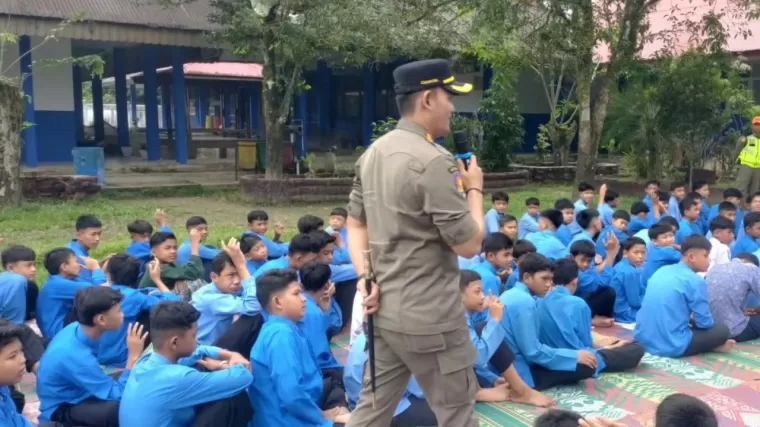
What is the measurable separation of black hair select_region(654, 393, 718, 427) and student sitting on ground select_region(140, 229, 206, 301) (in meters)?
3.55

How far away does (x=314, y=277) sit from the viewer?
438 cm

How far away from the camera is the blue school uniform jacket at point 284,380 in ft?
11.3

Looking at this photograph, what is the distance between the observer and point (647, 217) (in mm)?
7879

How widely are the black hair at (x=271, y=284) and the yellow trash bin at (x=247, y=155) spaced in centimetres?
1094

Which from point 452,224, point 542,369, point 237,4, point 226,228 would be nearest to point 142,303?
point 542,369

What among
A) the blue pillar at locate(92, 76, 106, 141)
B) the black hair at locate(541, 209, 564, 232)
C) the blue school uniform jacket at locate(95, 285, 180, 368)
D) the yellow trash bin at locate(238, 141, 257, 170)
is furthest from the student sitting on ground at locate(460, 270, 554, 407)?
the blue pillar at locate(92, 76, 106, 141)

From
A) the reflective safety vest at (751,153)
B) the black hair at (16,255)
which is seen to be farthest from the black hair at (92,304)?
the reflective safety vest at (751,153)

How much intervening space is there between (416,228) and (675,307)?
3.14 m

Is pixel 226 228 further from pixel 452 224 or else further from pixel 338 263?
pixel 452 224

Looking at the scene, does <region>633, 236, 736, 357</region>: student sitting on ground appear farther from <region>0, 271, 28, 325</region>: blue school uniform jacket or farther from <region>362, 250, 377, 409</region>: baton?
<region>0, 271, 28, 325</region>: blue school uniform jacket

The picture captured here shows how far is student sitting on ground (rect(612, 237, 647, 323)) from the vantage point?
6.03 metres

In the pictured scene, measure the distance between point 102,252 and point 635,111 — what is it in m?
9.53

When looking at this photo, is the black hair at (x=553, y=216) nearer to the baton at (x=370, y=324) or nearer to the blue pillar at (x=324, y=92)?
the baton at (x=370, y=324)

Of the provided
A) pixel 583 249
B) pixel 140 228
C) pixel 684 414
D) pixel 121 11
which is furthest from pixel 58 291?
pixel 121 11
